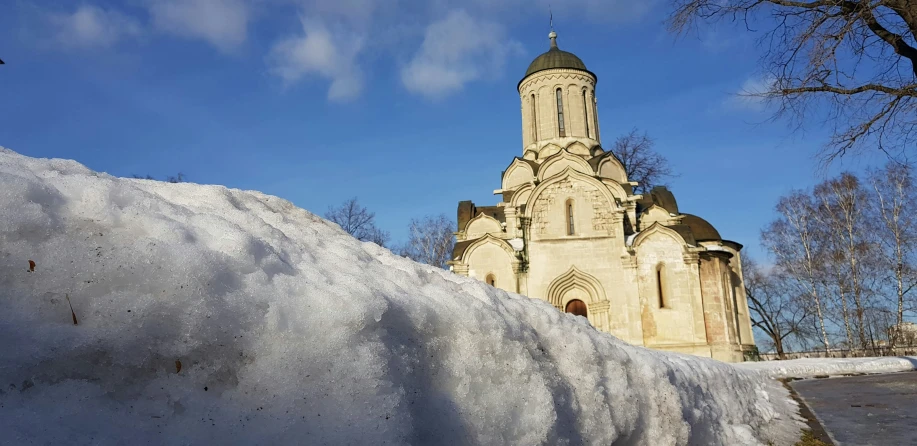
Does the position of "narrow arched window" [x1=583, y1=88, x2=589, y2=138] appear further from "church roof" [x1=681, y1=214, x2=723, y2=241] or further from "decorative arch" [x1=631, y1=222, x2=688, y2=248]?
"decorative arch" [x1=631, y1=222, x2=688, y2=248]

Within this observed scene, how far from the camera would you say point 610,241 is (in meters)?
18.9

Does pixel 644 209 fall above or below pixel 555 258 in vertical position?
above

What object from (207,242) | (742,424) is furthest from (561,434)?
(742,424)

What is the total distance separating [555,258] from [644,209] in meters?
4.57

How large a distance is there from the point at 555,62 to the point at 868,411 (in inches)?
750

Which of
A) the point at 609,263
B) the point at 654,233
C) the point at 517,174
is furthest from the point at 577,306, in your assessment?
the point at 517,174

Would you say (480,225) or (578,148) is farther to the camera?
(578,148)

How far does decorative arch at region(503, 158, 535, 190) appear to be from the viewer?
854 inches

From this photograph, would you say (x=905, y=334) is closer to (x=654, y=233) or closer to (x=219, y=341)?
(x=654, y=233)

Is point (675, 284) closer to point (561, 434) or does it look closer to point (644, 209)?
point (644, 209)

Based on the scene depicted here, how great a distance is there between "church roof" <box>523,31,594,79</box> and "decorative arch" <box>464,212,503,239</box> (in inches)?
265

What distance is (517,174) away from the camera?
21.9 metres

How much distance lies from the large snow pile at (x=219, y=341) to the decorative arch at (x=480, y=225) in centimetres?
1848

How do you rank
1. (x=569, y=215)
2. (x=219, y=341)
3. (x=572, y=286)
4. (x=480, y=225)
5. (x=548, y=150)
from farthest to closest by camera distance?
(x=548, y=150) < (x=480, y=225) < (x=569, y=215) < (x=572, y=286) < (x=219, y=341)
